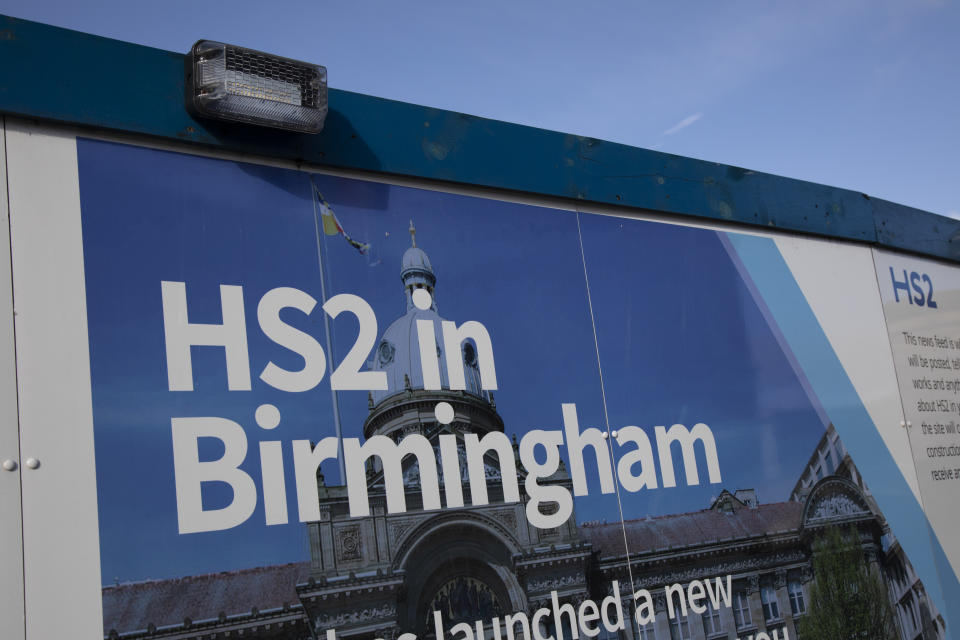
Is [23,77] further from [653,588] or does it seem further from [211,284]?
[653,588]

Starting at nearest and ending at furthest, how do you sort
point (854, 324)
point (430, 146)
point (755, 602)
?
point (430, 146) → point (755, 602) → point (854, 324)

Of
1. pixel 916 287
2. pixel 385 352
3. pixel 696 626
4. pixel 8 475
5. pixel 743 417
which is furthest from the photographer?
pixel 916 287

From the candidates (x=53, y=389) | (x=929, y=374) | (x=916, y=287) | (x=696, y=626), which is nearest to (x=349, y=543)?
(x=53, y=389)

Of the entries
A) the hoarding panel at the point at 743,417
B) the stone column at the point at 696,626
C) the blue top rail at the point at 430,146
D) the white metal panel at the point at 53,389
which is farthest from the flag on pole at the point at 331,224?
the stone column at the point at 696,626

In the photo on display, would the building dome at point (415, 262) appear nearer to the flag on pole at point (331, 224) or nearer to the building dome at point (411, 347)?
the building dome at point (411, 347)

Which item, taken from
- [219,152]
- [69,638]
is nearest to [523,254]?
[219,152]

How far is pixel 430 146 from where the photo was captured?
110 inches

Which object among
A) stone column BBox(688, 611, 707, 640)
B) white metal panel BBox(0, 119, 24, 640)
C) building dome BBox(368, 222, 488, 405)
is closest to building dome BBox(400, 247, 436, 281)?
building dome BBox(368, 222, 488, 405)

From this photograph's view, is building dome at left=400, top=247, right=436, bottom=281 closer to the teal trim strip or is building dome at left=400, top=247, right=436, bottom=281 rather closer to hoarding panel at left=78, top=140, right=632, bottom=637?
hoarding panel at left=78, top=140, right=632, bottom=637

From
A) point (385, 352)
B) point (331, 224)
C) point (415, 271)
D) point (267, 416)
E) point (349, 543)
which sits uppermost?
point (331, 224)

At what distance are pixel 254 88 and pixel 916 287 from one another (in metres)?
3.70

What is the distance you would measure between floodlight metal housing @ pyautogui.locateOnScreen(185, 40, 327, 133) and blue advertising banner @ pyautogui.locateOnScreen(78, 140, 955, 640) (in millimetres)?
160

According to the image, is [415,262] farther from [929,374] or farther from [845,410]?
[929,374]

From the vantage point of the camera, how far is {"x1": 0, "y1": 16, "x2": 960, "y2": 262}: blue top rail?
2.12m
